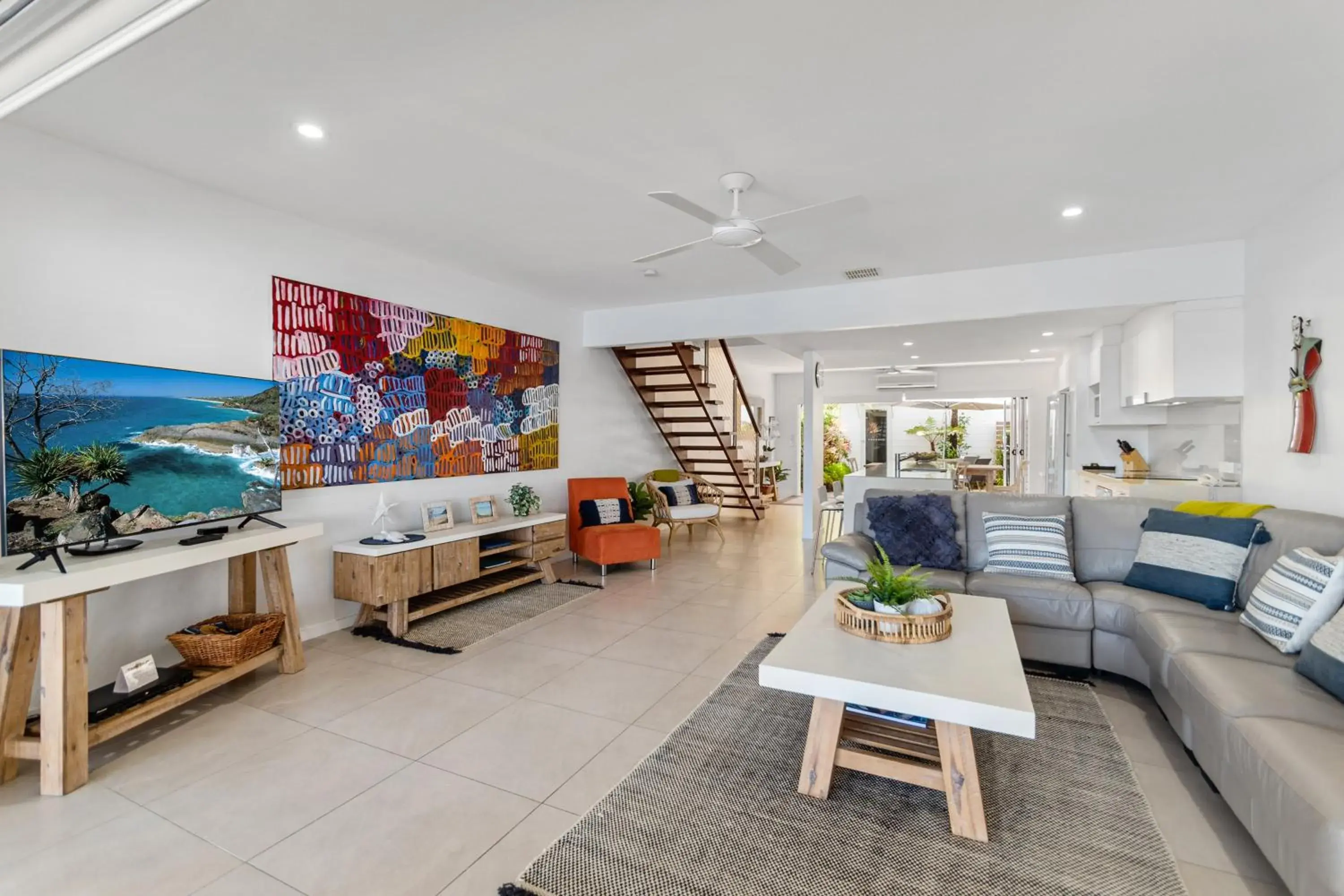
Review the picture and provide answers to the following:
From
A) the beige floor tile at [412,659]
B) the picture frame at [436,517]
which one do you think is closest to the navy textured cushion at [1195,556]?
the beige floor tile at [412,659]

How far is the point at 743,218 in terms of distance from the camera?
3217 mm

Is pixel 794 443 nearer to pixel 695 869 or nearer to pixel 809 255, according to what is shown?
pixel 809 255

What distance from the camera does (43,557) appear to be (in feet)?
7.93

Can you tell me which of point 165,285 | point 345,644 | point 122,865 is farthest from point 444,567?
point 122,865

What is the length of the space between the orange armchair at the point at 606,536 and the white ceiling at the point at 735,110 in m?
2.80

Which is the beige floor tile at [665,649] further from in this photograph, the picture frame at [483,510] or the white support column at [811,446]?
the white support column at [811,446]

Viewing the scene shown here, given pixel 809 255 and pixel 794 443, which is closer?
pixel 809 255

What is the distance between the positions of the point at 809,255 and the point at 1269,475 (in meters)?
3.28

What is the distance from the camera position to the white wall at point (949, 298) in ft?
15.0

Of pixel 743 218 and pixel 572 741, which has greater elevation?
pixel 743 218

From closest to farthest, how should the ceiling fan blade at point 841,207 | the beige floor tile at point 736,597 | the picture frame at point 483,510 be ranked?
1. the ceiling fan blade at point 841,207
2. the beige floor tile at point 736,597
3. the picture frame at point 483,510

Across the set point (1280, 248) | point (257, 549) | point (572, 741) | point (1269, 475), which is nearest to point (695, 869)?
point (572, 741)

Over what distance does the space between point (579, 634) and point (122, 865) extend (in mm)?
2470

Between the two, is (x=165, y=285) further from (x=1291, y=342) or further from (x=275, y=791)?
(x=1291, y=342)
